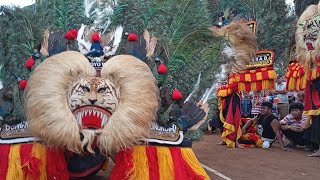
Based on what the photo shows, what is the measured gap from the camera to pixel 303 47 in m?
→ 7.02

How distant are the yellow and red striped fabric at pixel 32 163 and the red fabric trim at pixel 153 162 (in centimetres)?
64

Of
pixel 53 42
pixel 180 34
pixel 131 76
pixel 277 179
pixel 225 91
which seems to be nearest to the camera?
pixel 131 76

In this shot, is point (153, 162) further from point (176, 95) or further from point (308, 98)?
point (308, 98)

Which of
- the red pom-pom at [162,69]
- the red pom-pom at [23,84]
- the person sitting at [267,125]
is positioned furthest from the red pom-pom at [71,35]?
the person sitting at [267,125]

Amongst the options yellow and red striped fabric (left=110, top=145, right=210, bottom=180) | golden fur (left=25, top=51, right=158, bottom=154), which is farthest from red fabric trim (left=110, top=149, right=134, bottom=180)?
golden fur (left=25, top=51, right=158, bottom=154)

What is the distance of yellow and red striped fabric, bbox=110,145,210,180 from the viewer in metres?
3.57

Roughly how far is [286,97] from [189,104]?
27.7 feet

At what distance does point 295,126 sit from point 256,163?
2.23 meters

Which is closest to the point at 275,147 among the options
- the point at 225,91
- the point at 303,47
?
the point at 225,91

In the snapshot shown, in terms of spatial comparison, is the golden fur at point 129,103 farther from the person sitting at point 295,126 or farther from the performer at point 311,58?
the person sitting at point 295,126

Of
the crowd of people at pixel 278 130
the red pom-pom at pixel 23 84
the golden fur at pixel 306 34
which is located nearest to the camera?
the red pom-pom at pixel 23 84

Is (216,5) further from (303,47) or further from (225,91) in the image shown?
(225,91)

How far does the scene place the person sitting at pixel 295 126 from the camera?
8.45 m

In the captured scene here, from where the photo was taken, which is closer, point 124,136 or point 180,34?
point 124,136
